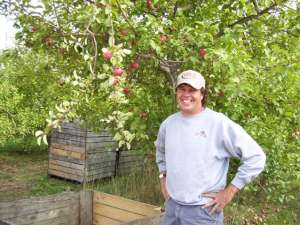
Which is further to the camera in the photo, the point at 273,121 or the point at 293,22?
the point at 293,22

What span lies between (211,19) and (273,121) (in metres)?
1.27

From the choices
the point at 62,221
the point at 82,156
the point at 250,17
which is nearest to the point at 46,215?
the point at 62,221

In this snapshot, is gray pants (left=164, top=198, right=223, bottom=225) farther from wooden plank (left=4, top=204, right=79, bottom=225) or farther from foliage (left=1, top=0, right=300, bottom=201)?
wooden plank (left=4, top=204, right=79, bottom=225)

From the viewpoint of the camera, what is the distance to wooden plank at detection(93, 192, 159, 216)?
400 cm

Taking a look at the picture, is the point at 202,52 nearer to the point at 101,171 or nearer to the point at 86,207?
the point at 86,207

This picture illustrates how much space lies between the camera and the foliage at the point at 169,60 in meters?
2.95

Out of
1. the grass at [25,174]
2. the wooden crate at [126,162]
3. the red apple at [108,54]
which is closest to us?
the red apple at [108,54]

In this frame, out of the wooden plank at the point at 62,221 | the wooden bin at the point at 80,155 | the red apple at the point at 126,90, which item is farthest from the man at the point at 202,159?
the wooden bin at the point at 80,155

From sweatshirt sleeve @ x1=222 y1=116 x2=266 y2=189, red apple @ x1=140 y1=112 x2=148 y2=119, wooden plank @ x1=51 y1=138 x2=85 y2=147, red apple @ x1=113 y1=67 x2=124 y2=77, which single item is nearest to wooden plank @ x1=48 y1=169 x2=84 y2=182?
wooden plank @ x1=51 y1=138 x2=85 y2=147

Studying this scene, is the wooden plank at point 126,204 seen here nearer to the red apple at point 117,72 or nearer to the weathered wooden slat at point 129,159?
the red apple at point 117,72

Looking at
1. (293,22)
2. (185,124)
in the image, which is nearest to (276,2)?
(293,22)

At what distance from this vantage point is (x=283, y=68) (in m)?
3.37

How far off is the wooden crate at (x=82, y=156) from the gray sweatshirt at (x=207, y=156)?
4286 millimetres

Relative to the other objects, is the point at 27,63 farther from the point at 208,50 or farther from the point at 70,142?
the point at 208,50
